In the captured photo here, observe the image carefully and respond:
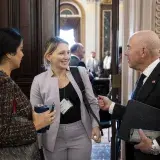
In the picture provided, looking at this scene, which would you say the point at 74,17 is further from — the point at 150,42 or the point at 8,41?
the point at 8,41

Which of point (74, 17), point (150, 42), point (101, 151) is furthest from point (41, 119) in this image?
point (74, 17)

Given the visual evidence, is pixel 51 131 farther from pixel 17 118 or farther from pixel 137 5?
pixel 137 5

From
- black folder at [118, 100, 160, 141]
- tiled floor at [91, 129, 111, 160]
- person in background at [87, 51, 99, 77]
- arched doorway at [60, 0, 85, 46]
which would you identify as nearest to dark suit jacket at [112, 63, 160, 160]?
black folder at [118, 100, 160, 141]

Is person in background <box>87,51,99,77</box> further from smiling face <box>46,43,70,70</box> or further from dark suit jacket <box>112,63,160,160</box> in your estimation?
dark suit jacket <box>112,63,160,160</box>

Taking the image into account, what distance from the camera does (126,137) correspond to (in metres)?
1.97

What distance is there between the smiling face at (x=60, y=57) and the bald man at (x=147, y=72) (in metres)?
0.59

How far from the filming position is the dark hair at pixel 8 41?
192 cm

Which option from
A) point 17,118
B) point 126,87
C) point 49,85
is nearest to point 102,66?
point 126,87

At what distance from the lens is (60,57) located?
2619 mm

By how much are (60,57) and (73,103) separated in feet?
1.25

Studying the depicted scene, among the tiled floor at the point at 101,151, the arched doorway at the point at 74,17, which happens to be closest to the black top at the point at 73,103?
the tiled floor at the point at 101,151

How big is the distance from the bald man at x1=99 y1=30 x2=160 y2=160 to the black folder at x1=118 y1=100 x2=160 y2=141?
7 cm

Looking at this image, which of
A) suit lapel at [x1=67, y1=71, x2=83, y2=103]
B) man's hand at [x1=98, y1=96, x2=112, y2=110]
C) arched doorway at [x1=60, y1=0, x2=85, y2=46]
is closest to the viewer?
man's hand at [x1=98, y1=96, x2=112, y2=110]

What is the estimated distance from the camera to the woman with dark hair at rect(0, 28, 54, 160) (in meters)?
1.75
